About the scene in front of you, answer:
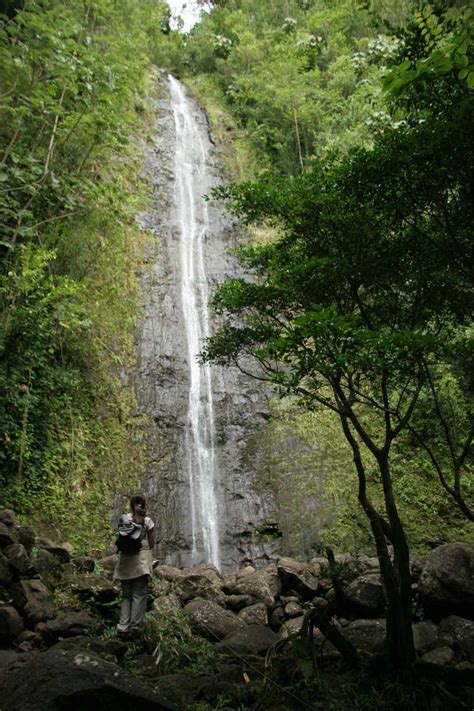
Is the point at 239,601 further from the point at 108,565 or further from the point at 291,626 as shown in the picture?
the point at 108,565

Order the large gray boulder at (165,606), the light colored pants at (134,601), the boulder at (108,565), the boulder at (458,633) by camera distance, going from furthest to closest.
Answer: the boulder at (108,565)
the large gray boulder at (165,606)
the light colored pants at (134,601)
the boulder at (458,633)

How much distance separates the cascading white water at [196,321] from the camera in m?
10.1

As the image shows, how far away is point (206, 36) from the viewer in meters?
26.4

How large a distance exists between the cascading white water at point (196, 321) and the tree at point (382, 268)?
2535mm

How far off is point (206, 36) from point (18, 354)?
2528 centimetres

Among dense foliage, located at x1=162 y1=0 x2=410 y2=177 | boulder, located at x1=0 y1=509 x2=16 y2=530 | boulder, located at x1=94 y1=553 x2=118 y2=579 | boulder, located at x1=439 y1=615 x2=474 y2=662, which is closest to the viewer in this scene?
boulder, located at x1=439 y1=615 x2=474 y2=662

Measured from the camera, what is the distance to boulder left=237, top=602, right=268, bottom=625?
616 centimetres

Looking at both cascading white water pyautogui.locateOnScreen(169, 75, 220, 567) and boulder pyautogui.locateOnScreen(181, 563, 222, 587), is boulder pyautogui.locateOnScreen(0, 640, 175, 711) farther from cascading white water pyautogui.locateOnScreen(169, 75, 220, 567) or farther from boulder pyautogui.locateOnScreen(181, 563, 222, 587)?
cascading white water pyautogui.locateOnScreen(169, 75, 220, 567)

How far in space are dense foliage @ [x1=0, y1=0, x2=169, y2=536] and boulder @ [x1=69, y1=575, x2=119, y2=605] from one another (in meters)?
2.61

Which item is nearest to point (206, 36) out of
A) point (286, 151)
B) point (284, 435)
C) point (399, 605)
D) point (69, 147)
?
point (286, 151)

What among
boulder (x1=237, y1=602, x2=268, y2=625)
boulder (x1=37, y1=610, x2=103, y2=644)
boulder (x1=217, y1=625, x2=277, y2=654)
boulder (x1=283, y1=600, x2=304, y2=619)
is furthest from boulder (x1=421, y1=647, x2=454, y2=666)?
boulder (x1=37, y1=610, x2=103, y2=644)

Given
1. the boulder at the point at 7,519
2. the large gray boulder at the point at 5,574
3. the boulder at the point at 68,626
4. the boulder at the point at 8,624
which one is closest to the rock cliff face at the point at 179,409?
the boulder at the point at 7,519

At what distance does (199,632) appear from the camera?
18.6 ft

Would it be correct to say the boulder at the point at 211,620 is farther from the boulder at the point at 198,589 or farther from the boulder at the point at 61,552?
the boulder at the point at 61,552
